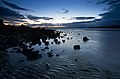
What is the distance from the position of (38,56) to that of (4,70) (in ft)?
23.2

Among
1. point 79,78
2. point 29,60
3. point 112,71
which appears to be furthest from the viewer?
point 29,60

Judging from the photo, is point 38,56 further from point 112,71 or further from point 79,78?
point 112,71

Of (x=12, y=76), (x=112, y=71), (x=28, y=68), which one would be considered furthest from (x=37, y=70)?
(x=112, y=71)

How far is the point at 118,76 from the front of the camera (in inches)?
532

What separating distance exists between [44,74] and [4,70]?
15.3 ft

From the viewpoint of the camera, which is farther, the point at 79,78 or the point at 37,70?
the point at 37,70

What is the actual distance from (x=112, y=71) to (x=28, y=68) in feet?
32.2

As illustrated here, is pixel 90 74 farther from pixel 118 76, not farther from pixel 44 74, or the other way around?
pixel 44 74

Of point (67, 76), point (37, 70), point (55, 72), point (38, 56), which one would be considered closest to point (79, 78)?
point (67, 76)

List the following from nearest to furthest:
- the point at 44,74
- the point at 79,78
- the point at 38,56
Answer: the point at 79,78, the point at 44,74, the point at 38,56

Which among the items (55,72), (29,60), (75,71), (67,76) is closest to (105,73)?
(75,71)

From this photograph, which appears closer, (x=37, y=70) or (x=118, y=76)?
(x=118, y=76)

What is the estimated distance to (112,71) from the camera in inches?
596

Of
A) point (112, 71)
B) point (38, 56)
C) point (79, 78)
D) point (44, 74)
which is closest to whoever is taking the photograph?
point (79, 78)
